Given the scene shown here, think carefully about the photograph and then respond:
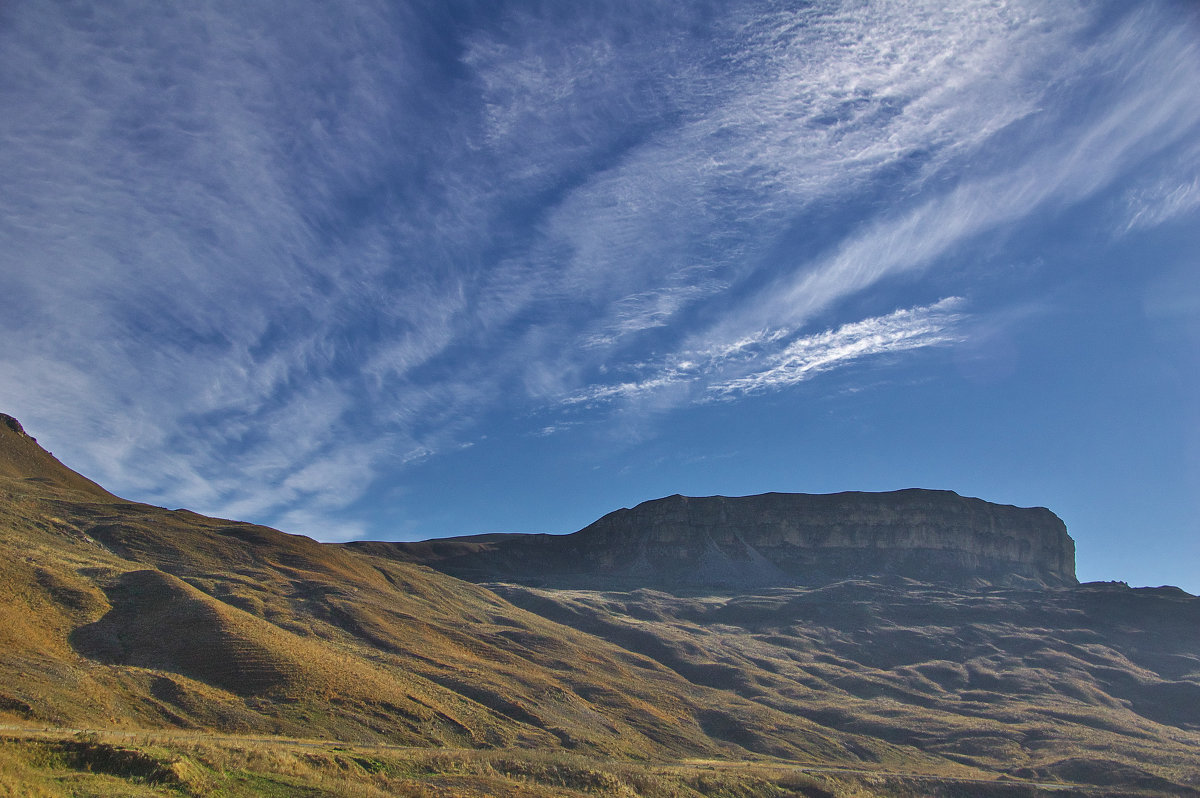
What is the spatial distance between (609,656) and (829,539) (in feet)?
310

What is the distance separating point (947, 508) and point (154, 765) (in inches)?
6605

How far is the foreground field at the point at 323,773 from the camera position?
71.9 ft

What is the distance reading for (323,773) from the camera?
28.0m

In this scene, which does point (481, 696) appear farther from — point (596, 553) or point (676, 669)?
point (596, 553)

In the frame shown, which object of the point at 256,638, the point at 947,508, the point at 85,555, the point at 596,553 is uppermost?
the point at 947,508

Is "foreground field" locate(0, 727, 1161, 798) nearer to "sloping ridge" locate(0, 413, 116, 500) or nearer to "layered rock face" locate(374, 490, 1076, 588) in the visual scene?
"sloping ridge" locate(0, 413, 116, 500)

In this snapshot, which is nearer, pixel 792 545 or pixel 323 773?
pixel 323 773

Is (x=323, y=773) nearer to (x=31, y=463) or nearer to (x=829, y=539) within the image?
(x=31, y=463)

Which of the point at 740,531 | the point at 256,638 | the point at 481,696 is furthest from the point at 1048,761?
the point at 740,531

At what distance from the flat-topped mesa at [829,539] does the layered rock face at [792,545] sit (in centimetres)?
21

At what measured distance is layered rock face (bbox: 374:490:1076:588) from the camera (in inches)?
6284

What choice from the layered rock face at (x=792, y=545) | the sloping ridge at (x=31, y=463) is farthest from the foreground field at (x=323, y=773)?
the layered rock face at (x=792, y=545)

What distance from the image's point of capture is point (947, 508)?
169m

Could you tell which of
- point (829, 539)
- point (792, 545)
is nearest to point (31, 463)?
Answer: point (792, 545)
